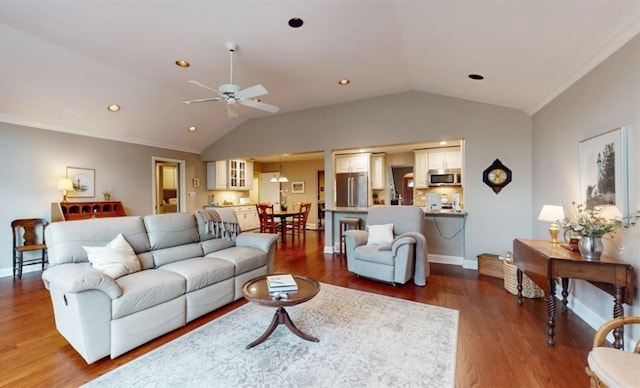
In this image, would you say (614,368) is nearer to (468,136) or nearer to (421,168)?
(468,136)

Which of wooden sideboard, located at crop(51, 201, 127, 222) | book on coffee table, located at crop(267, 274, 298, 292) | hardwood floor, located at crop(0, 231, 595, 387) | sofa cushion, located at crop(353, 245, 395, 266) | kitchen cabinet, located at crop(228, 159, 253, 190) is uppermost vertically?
kitchen cabinet, located at crop(228, 159, 253, 190)

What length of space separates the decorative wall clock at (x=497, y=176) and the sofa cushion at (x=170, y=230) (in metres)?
4.35

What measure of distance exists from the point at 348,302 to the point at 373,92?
3.55m

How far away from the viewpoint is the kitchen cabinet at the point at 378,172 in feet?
23.5

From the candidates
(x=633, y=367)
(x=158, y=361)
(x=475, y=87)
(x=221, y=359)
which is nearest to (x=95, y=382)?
(x=158, y=361)

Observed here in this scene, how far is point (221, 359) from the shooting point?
2.02 m

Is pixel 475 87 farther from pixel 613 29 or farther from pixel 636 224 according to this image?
pixel 636 224

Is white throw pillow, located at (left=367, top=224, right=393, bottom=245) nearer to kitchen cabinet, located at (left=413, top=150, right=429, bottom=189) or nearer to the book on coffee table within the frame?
the book on coffee table

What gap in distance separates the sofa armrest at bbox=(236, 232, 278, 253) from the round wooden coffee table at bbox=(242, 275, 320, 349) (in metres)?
1.09

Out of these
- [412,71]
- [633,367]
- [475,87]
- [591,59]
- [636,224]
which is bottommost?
[633,367]

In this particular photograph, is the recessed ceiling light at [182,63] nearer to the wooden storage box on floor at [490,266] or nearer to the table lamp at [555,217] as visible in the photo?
the table lamp at [555,217]

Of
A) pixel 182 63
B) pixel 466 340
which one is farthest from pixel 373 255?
pixel 182 63

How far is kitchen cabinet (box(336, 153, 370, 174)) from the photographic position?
678cm

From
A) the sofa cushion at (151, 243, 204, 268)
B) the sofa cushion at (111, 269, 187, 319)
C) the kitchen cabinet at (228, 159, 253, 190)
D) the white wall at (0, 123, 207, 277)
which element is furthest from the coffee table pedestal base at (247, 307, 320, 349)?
the kitchen cabinet at (228, 159, 253, 190)
